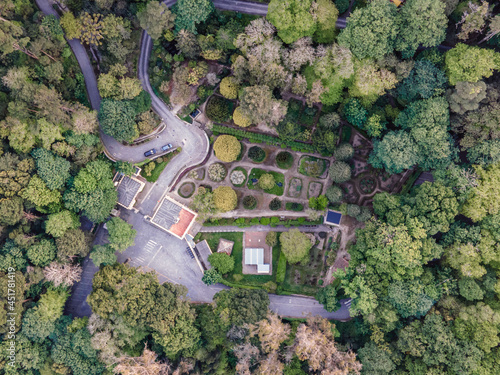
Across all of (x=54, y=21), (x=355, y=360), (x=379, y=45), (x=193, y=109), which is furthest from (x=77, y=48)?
(x=355, y=360)

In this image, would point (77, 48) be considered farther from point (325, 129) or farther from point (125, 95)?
point (325, 129)

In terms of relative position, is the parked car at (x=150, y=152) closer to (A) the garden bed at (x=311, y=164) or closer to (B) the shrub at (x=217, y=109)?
(B) the shrub at (x=217, y=109)

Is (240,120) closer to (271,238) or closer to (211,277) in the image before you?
(271,238)

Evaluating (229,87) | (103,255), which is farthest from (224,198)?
(103,255)

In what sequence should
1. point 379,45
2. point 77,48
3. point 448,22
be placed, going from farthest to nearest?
point 77,48 < point 448,22 < point 379,45

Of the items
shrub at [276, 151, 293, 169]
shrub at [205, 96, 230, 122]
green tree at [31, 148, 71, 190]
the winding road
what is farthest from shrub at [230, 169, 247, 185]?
green tree at [31, 148, 71, 190]

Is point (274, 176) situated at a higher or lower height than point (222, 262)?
higher
